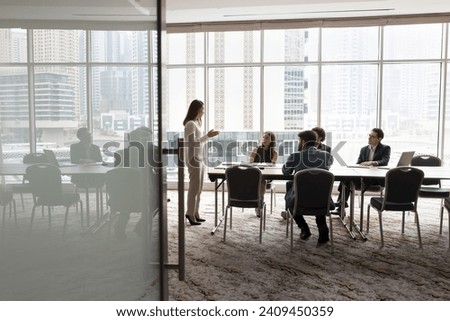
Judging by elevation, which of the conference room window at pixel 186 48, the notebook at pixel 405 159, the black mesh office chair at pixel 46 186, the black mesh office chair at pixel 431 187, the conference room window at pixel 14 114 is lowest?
the black mesh office chair at pixel 431 187

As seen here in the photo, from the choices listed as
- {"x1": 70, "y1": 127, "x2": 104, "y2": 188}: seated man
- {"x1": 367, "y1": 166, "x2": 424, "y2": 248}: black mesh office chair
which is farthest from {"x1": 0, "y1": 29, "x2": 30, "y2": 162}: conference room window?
{"x1": 367, "y1": 166, "x2": 424, "y2": 248}: black mesh office chair

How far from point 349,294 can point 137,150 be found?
256 centimetres

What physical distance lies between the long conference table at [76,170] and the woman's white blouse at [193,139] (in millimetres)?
4226

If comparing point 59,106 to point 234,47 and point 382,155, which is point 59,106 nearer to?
point 382,155

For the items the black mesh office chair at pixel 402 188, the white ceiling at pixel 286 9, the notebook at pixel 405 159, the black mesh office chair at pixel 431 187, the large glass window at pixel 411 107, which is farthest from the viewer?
the large glass window at pixel 411 107

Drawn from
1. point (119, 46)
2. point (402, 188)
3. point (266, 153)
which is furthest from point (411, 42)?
point (119, 46)

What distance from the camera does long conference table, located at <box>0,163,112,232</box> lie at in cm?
79

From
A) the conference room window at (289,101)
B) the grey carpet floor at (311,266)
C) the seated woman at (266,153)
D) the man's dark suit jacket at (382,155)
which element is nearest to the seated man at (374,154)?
the man's dark suit jacket at (382,155)

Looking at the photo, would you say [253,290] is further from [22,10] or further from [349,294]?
[22,10]

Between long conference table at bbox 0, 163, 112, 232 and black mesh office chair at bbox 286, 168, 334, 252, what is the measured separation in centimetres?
334

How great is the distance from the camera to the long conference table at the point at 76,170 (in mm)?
793

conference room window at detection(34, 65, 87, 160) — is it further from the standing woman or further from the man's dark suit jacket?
the man's dark suit jacket

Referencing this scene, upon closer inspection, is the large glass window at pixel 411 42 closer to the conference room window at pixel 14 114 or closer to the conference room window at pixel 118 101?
the conference room window at pixel 118 101
